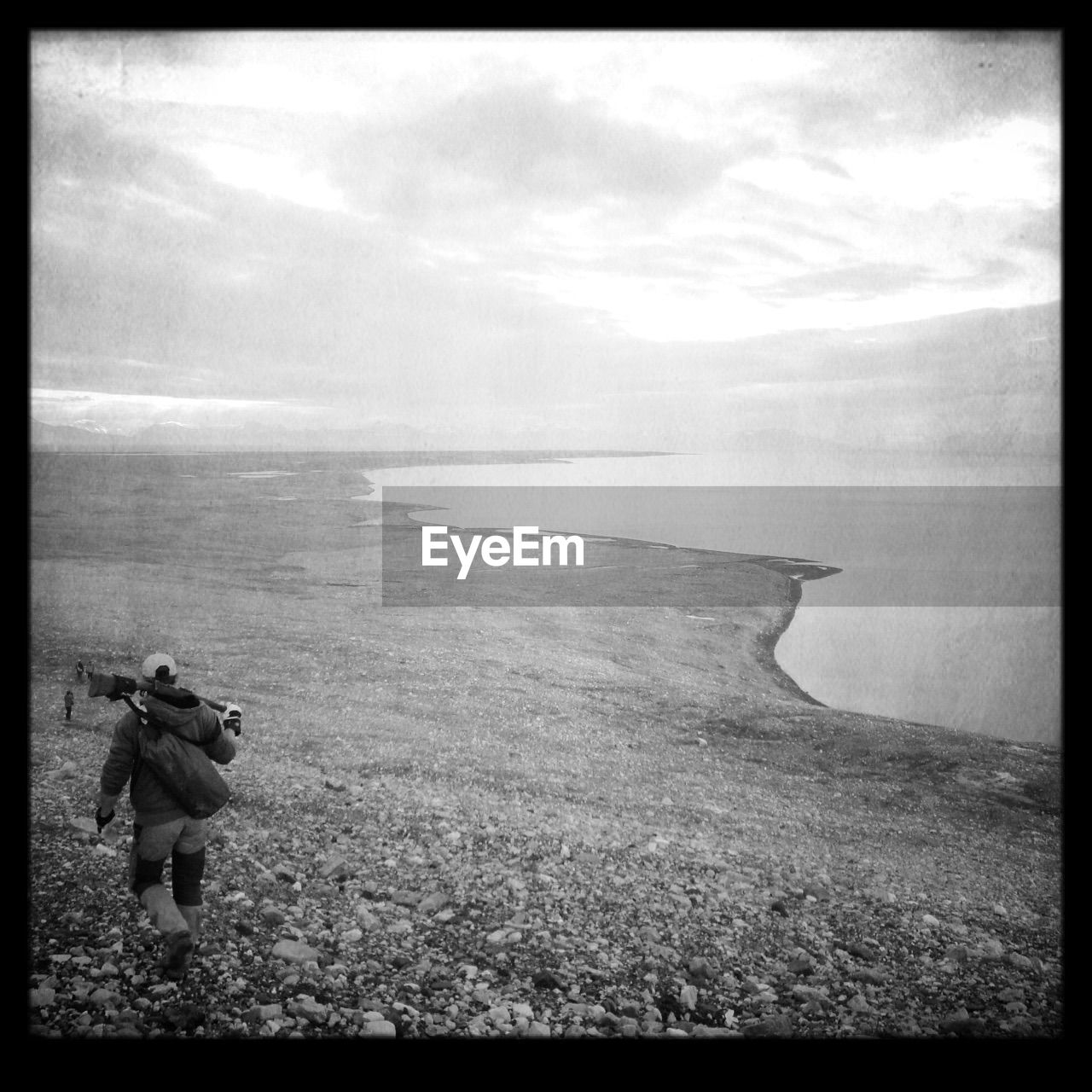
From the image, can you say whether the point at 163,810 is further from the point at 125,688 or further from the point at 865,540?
the point at 865,540

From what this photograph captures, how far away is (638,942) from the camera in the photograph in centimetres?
381

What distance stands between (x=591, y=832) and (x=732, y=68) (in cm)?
456

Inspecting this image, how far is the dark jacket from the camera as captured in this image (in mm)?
3119

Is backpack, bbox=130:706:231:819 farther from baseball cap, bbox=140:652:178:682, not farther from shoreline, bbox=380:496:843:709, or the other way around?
shoreline, bbox=380:496:843:709

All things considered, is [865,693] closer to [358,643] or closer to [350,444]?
[358,643]

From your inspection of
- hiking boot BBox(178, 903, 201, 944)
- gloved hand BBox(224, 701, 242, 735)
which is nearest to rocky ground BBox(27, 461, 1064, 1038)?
hiking boot BBox(178, 903, 201, 944)

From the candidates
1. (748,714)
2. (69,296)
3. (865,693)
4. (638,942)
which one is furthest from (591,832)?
(69,296)

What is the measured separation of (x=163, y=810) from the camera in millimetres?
3217

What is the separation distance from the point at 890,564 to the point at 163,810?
6.09m

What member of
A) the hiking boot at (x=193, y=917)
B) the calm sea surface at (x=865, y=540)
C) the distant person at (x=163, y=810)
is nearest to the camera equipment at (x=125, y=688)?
the distant person at (x=163, y=810)

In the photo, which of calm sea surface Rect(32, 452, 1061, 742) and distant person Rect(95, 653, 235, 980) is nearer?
distant person Rect(95, 653, 235, 980)

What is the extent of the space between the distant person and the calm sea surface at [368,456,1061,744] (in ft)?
11.5

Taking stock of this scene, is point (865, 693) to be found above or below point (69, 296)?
below

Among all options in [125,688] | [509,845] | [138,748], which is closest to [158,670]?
[125,688]
